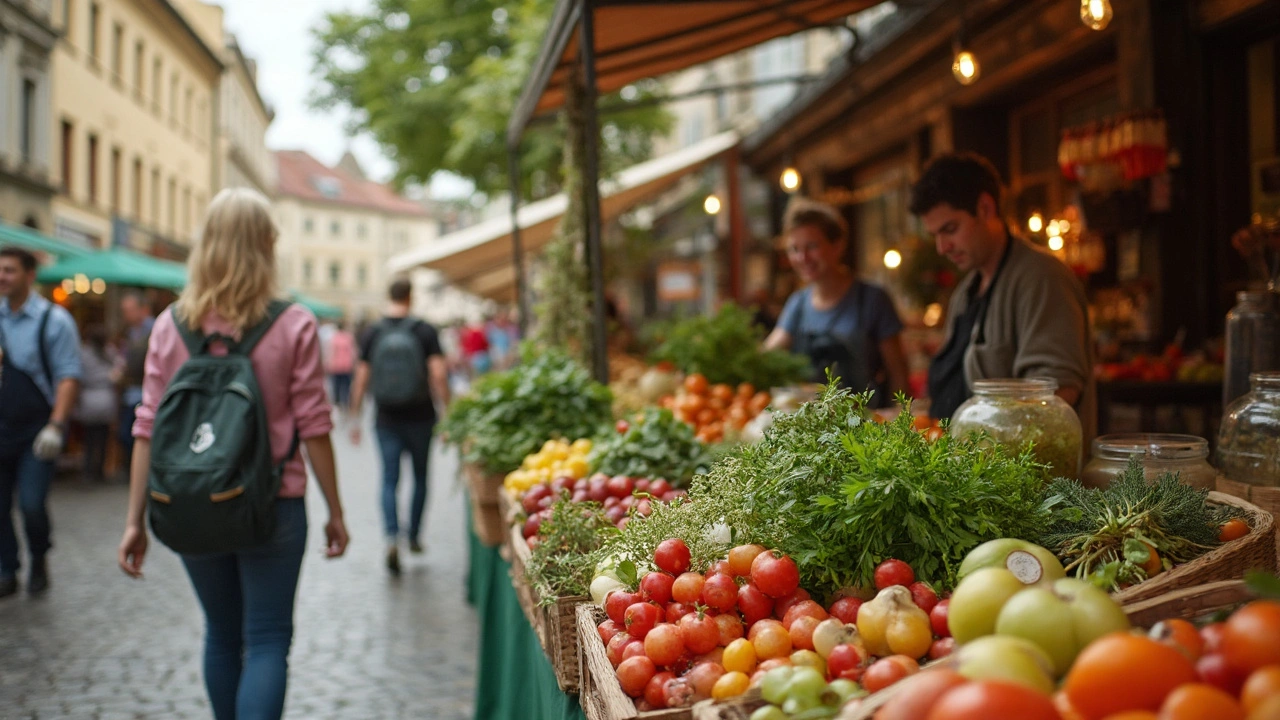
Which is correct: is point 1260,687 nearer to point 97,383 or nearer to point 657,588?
point 657,588

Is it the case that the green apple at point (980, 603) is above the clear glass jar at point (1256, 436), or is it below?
below


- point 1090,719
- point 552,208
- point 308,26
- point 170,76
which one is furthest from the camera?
point 170,76

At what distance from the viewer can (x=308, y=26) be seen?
18531mm

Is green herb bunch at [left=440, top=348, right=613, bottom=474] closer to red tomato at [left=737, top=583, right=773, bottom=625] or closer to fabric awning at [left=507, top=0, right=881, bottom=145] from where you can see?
fabric awning at [left=507, top=0, right=881, bottom=145]

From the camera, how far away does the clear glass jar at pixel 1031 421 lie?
2.61 metres

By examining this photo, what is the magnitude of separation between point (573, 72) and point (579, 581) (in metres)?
4.01

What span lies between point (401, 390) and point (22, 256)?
2.42 metres

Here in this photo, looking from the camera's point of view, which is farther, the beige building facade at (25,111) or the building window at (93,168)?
the building window at (93,168)

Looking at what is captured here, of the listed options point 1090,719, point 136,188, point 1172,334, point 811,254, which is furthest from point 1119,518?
point 136,188

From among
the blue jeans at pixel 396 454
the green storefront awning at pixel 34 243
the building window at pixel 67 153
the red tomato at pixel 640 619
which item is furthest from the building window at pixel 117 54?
the red tomato at pixel 640 619

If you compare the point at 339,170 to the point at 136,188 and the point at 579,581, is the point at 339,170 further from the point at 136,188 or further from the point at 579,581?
the point at 579,581

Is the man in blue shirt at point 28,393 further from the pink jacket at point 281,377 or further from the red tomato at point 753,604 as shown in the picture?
the red tomato at point 753,604

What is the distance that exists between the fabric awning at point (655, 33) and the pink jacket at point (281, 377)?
6.68 ft

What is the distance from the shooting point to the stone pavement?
15.2 ft
